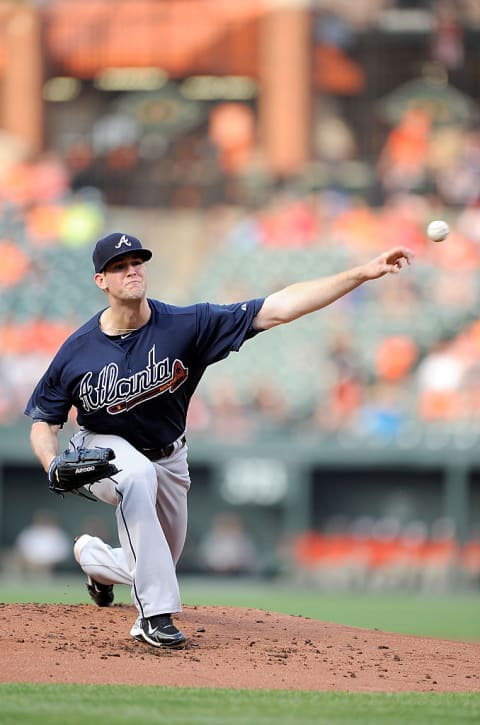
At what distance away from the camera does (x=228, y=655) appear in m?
5.07

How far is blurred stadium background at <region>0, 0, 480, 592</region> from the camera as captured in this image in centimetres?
1731

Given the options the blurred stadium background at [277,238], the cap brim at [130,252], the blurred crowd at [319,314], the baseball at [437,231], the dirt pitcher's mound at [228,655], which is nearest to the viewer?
the dirt pitcher's mound at [228,655]

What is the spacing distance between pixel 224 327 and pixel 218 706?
1.61 metres

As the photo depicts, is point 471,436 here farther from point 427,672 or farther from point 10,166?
point 427,672

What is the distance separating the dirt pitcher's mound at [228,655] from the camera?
4.74 m

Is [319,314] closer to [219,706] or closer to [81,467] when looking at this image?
[81,467]

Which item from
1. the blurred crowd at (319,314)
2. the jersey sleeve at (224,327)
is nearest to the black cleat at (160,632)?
the jersey sleeve at (224,327)

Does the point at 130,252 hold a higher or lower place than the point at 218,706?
higher

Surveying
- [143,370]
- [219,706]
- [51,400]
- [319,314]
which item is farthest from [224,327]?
[319,314]

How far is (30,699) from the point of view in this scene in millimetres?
4320

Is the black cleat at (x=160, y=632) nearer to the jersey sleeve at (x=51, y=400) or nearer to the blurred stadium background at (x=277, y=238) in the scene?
the jersey sleeve at (x=51, y=400)

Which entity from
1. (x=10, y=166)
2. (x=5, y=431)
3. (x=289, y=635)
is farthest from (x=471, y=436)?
(x=289, y=635)

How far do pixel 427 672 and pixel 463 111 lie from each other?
18582 mm

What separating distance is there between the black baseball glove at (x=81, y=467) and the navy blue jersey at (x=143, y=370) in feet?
0.82
